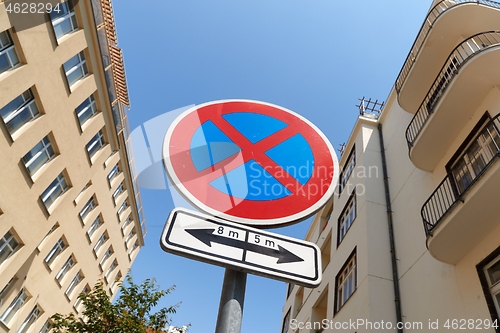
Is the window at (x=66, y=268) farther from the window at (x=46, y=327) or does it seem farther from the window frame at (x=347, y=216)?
the window frame at (x=347, y=216)

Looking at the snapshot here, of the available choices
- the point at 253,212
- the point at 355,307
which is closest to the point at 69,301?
the point at 355,307

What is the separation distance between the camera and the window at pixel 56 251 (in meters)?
18.1

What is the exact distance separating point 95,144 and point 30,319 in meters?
9.66

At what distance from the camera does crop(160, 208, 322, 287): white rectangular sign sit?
1735mm

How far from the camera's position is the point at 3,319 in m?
15.6

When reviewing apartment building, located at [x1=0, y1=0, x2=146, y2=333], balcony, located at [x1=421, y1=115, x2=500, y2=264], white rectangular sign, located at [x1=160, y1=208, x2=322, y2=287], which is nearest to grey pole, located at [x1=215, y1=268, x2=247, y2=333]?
white rectangular sign, located at [x1=160, y1=208, x2=322, y2=287]

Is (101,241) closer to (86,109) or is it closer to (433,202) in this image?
(86,109)

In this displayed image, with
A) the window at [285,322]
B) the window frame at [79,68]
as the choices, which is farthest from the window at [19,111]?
the window at [285,322]

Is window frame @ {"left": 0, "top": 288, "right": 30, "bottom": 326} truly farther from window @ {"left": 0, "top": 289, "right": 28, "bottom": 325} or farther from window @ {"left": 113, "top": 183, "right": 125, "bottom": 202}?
window @ {"left": 113, "top": 183, "right": 125, "bottom": 202}

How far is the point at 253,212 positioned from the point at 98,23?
721 inches

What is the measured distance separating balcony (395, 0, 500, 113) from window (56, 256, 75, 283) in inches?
759

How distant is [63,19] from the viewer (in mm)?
14953

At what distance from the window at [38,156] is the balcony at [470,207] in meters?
15.0

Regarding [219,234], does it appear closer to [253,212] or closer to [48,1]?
[253,212]
